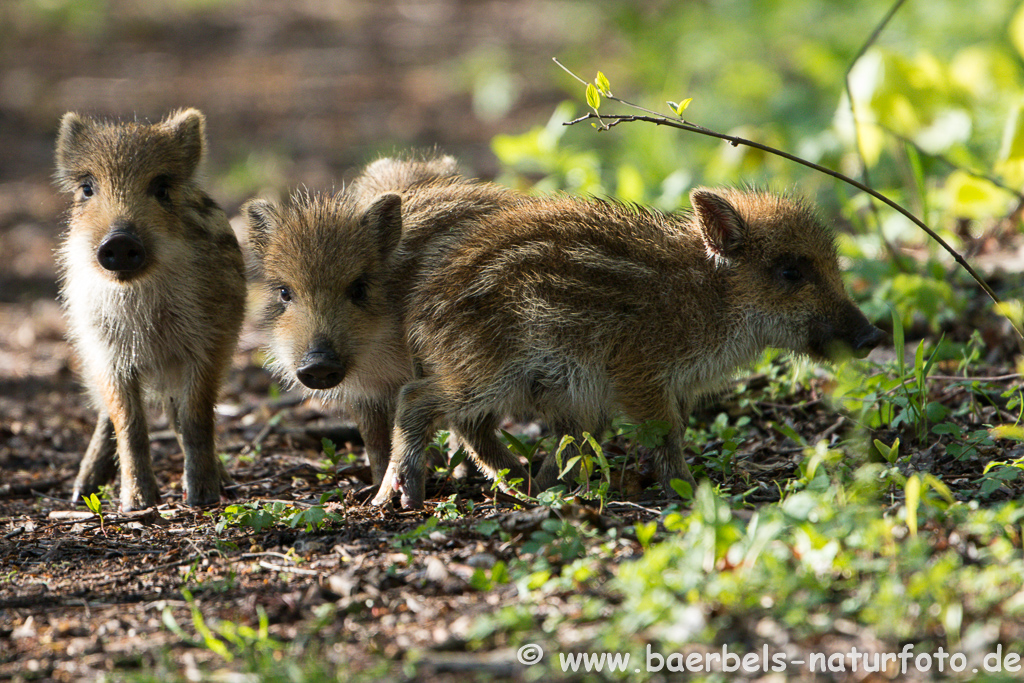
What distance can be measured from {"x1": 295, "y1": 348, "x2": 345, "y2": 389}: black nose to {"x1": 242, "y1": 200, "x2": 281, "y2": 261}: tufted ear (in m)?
0.92

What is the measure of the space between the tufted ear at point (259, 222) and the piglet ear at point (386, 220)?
63cm

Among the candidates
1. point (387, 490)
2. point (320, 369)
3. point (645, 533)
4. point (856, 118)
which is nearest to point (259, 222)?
point (320, 369)

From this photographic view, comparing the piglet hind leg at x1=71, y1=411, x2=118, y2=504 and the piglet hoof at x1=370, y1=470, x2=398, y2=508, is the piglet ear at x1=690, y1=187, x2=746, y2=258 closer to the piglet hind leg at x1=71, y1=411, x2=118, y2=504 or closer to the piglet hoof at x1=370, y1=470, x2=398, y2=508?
the piglet hoof at x1=370, y1=470, x2=398, y2=508

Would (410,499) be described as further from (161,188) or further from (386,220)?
(161,188)

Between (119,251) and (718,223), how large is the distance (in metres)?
2.95

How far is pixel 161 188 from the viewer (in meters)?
5.58

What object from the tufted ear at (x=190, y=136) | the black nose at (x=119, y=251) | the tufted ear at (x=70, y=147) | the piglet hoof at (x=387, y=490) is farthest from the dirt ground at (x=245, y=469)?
the tufted ear at (x=70, y=147)

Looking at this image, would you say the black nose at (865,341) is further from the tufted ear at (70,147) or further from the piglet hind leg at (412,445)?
the tufted ear at (70,147)

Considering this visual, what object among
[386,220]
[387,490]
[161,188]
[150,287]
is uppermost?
[161,188]

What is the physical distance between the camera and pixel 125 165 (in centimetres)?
545

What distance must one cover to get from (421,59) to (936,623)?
1511 centimetres

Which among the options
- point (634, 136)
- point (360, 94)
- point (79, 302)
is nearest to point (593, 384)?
point (79, 302)

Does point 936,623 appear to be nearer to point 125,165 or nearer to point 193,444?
point 193,444

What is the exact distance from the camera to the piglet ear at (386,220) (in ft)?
17.3
